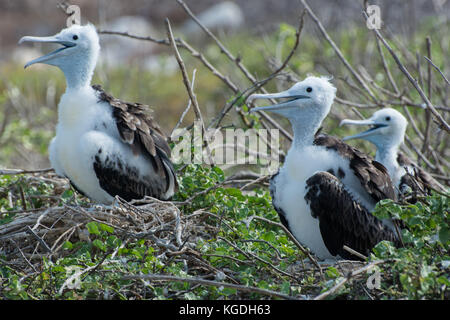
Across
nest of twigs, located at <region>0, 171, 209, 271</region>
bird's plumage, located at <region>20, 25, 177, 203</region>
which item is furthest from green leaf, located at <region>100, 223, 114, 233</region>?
bird's plumage, located at <region>20, 25, 177, 203</region>

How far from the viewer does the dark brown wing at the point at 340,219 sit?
3.44 m

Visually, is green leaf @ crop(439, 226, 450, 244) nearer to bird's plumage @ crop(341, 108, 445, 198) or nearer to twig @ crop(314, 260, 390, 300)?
twig @ crop(314, 260, 390, 300)

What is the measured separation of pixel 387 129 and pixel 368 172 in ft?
3.73

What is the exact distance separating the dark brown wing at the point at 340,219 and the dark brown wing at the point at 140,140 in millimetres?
1064

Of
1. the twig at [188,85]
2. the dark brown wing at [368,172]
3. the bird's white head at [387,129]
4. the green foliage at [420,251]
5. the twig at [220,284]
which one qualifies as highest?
the twig at [188,85]

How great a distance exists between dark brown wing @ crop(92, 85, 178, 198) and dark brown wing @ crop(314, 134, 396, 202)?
3.51 feet

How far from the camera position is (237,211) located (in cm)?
377

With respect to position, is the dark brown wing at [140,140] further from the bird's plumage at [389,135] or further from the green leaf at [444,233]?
the green leaf at [444,233]

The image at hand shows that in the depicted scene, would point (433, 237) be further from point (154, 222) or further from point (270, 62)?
point (270, 62)

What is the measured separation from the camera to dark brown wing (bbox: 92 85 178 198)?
13.4 feet

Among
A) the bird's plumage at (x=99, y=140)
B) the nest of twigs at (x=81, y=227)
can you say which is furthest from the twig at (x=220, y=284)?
the bird's plumage at (x=99, y=140)

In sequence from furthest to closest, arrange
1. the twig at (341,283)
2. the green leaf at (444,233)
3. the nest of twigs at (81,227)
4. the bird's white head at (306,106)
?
the bird's white head at (306,106), the nest of twigs at (81,227), the green leaf at (444,233), the twig at (341,283)

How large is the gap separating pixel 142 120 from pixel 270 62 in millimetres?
1236
